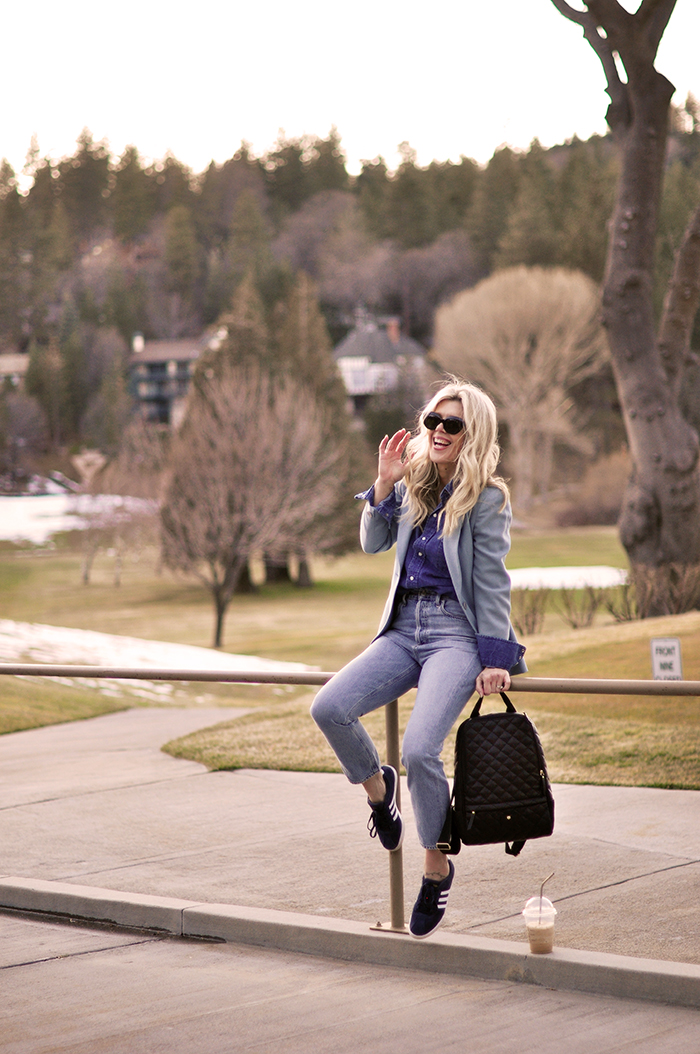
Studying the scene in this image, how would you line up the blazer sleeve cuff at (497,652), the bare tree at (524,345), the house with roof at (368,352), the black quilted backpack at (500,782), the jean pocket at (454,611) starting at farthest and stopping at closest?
the house with roof at (368,352), the bare tree at (524,345), the jean pocket at (454,611), the blazer sleeve cuff at (497,652), the black quilted backpack at (500,782)

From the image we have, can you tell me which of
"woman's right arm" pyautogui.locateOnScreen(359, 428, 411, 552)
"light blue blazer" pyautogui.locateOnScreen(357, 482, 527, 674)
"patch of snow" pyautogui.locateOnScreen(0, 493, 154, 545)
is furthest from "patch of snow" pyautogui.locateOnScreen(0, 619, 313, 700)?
"patch of snow" pyautogui.locateOnScreen(0, 493, 154, 545)

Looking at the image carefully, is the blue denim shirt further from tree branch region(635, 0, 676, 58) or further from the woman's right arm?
tree branch region(635, 0, 676, 58)

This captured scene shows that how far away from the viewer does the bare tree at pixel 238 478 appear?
4453 centimetres

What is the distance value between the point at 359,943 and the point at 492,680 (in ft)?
3.87

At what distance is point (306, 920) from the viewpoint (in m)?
4.81

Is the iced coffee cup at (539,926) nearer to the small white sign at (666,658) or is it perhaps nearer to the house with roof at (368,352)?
the small white sign at (666,658)

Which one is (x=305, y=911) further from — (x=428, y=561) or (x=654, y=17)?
(x=654, y=17)

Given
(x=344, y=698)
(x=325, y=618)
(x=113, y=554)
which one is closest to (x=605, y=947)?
(x=344, y=698)

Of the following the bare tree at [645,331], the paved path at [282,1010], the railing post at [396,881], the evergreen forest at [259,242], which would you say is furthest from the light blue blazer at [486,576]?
the evergreen forest at [259,242]

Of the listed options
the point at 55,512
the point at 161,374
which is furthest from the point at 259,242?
the point at 55,512

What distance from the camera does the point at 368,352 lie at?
107 metres

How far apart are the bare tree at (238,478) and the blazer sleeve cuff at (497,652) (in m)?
36.0

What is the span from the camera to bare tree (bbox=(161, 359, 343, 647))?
146ft

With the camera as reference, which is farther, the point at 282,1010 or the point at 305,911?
the point at 305,911
